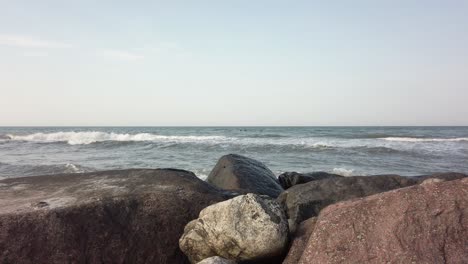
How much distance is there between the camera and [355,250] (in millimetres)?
2957

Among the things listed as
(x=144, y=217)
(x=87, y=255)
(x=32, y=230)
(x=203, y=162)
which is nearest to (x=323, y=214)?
(x=144, y=217)

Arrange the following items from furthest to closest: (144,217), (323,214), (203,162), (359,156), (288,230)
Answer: (359,156)
(203,162)
(144,217)
(288,230)
(323,214)

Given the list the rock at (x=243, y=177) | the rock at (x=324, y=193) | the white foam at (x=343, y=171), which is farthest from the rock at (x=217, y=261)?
the white foam at (x=343, y=171)

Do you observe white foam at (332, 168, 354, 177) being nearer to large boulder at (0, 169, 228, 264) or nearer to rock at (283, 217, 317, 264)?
large boulder at (0, 169, 228, 264)

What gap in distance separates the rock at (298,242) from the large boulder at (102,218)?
108 centimetres

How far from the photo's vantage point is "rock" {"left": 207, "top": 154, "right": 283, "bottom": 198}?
281 inches

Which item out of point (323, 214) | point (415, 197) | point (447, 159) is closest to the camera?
point (415, 197)

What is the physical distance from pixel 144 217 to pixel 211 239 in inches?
28.5

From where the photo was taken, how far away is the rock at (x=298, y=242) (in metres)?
3.38

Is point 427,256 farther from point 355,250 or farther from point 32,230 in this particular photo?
point 32,230

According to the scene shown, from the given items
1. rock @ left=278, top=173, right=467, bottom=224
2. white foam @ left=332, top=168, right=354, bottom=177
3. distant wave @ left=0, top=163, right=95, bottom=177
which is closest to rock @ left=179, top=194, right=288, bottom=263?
rock @ left=278, top=173, right=467, bottom=224

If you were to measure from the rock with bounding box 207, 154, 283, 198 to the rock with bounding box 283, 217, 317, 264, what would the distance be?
3.10 metres

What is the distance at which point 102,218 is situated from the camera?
371 cm

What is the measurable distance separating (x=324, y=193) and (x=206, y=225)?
252cm
